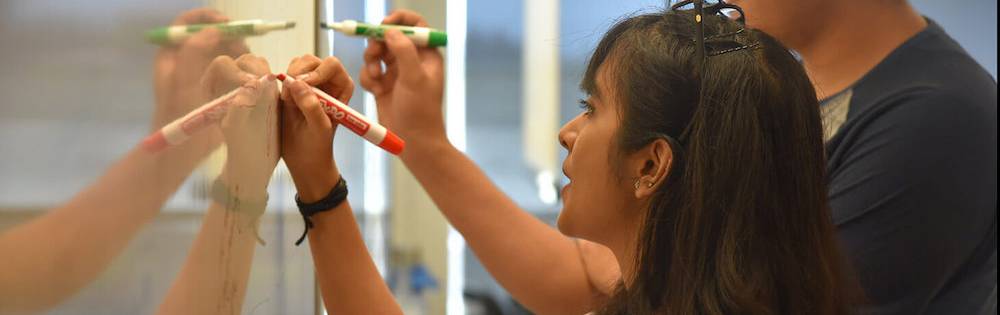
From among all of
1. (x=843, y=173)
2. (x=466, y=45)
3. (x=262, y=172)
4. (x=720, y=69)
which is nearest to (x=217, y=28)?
(x=262, y=172)

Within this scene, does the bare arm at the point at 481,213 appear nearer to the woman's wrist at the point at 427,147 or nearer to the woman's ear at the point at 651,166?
the woman's wrist at the point at 427,147

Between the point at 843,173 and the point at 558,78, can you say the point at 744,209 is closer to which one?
the point at 843,173

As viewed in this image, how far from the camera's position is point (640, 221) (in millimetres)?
772

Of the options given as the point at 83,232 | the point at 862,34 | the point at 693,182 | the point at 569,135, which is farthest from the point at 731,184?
the point at 83,232

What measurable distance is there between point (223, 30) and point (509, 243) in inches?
19.8

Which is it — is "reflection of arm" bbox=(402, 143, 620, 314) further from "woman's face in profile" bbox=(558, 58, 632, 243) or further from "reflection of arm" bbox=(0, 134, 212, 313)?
"reflection of arm" bbox=(0, 134, 212, 313)

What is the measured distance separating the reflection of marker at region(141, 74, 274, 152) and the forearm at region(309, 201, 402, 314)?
175mm

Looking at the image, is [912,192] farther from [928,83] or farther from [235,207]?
[235,207]

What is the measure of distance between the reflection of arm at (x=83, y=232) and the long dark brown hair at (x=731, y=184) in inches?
16.1

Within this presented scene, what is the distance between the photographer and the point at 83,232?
0.32m

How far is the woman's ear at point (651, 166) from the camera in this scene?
0.73 metres

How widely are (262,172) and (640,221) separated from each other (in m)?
0.30

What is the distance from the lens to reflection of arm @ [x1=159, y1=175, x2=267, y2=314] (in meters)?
0.46

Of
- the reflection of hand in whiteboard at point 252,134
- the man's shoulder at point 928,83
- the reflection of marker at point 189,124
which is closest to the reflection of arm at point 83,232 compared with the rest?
the reflection of marker at point 189,124
